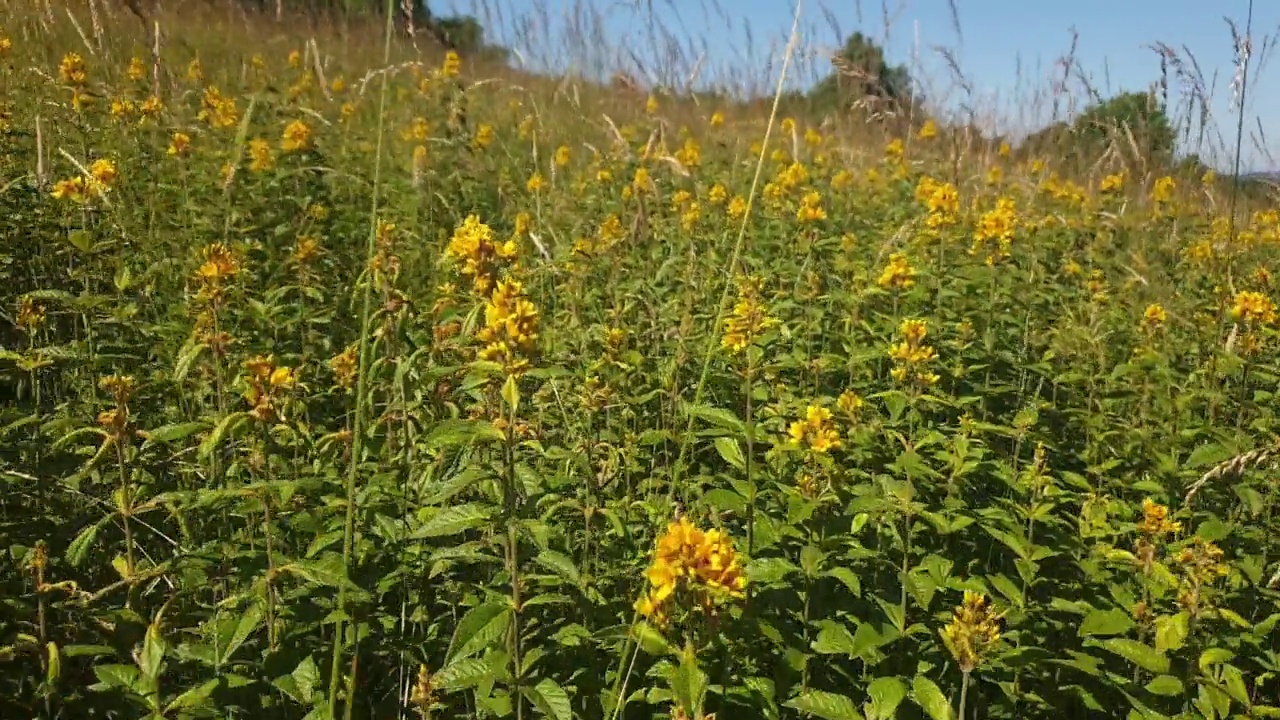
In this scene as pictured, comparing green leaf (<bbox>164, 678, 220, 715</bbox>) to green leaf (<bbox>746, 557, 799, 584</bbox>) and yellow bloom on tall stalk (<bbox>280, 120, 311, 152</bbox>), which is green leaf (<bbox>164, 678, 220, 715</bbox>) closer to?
green leaf (<bbox>746, 557, 799, 584</bbox>)

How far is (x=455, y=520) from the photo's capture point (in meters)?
1.38

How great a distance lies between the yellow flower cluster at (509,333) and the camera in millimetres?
1435

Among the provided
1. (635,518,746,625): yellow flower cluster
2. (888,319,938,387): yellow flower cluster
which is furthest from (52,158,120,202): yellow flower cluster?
(888,319,938,387): yellow flower cluster

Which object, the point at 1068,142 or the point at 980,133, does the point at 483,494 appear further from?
the point at 1068,142

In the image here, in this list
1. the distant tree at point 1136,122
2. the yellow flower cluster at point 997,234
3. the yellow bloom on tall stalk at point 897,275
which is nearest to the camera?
the yellow bloom on tall stalk at point 897,275

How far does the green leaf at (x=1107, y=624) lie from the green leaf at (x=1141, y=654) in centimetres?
2

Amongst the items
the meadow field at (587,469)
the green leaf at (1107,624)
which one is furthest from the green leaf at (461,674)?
the green leaf at (1107,624)

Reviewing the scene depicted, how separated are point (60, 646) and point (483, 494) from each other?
0.73 metres

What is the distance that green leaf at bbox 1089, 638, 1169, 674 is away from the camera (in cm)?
160

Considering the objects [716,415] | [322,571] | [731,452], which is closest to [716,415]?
[716,415]

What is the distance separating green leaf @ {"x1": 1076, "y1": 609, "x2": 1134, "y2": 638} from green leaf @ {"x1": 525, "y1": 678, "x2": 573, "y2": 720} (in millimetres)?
974

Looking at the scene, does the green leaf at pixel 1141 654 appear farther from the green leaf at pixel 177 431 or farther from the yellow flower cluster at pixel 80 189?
the yellow flower cluster at pixel 80 189

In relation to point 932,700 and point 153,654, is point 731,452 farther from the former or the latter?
point 153,654

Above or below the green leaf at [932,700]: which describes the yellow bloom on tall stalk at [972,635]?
above
